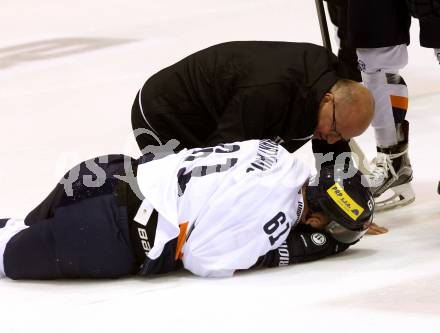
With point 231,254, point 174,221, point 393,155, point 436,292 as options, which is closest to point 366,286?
point 436,292

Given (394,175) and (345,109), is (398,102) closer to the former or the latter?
(394,175)

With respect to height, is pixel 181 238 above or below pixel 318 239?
above

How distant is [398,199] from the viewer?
122 inches

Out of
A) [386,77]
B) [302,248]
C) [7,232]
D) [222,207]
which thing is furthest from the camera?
[386,77]

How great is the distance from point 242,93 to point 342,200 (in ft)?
1.62

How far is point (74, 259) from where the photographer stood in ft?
7.55

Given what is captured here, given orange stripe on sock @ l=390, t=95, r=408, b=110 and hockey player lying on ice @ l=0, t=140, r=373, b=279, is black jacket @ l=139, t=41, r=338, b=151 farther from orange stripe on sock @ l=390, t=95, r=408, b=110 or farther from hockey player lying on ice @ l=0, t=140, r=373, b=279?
orange stripe on sock @ l=390, t=95, r=408, b=110

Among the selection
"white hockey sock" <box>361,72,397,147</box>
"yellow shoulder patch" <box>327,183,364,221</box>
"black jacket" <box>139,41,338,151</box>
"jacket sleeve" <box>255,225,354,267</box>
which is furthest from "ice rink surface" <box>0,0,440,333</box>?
"black jacket" <box>139,41,338,151</box>

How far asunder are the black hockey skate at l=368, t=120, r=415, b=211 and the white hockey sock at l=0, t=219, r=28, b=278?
1150 mm

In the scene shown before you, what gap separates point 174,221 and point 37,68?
2.84 meters

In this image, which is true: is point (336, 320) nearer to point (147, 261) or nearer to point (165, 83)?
point (147, 261)

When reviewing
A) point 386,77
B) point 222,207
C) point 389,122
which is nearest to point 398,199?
point 389,122

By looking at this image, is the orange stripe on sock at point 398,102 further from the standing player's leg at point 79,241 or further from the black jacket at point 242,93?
the standing player's leg at point 79,241

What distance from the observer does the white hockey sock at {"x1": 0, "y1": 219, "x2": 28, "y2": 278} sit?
2365mm
